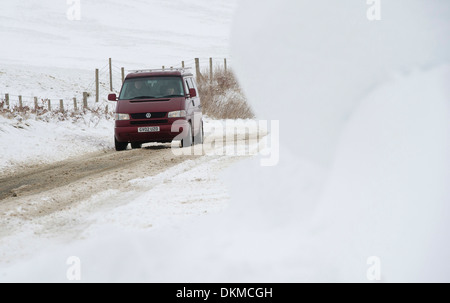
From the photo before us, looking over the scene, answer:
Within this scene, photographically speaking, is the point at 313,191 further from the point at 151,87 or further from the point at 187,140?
the point at 151,87

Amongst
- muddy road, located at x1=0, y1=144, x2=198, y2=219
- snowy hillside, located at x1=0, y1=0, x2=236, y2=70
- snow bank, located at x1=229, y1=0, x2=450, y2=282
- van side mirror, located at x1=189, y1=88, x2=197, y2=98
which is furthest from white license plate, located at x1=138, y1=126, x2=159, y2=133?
snowy hillside, located at x1=0, y1=0, x2=236, y2=70

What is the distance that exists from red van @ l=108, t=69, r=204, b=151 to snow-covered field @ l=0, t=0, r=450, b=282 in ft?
21.4

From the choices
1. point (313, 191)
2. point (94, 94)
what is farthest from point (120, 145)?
point (94, 94)

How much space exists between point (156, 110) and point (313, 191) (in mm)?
9490

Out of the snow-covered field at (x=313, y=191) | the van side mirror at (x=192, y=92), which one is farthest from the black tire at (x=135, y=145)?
the snow-covered field at (x=313, y=191)

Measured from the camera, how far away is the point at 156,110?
14.6 m

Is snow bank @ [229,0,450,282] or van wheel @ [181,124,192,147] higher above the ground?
snow bank @ [229,0,450,282]

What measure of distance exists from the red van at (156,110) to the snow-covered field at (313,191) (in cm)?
652

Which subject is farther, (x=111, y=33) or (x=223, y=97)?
(x=111, y=33)

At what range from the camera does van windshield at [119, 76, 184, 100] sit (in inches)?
596

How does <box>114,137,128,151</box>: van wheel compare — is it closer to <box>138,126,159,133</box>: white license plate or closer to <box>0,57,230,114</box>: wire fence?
<box>138,126,159,133</box>: white license plate

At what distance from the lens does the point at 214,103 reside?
89.6ft
